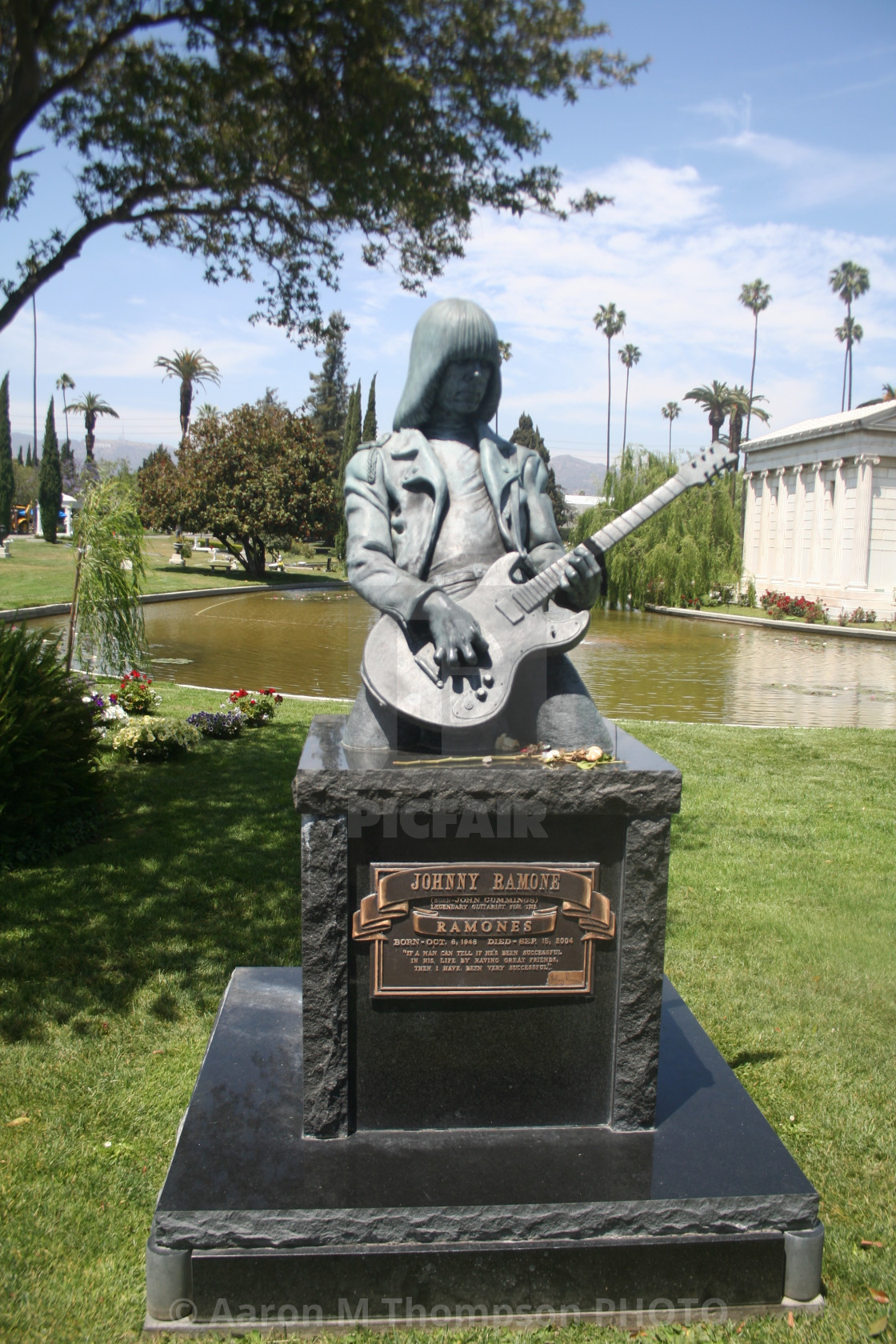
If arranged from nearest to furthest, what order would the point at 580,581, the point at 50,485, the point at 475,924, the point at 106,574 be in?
the point at 475,924 → the point at 580,581 → the point at 106,574 → the point at 50,485

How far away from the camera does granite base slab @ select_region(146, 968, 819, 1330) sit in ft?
→ 9.07

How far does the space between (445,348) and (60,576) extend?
3018 centimetres

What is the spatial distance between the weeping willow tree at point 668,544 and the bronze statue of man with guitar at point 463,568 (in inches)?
1063

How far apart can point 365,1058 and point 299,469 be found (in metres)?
36.2

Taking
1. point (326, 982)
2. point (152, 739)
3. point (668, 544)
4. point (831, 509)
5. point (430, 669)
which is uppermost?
point (831, 509)

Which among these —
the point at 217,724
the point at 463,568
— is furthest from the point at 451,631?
the point at 217,724

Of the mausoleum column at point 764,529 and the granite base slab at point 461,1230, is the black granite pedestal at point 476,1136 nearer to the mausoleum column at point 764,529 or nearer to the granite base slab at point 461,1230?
the granite base slab at point 461,1230

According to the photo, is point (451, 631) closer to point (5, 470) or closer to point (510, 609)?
point (510, 609)

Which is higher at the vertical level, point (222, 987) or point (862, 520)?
point (862, 520)

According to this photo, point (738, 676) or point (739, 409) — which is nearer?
point (738, 676)

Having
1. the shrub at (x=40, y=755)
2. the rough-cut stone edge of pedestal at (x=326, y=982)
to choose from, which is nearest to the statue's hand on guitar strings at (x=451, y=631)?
the rough-cut stone edge of pedestal at (x=326, y=982)

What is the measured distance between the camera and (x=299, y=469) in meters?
37.6

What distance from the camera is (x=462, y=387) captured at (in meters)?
3.64

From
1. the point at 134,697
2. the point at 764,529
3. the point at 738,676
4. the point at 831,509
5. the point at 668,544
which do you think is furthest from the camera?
the point at 764,529
